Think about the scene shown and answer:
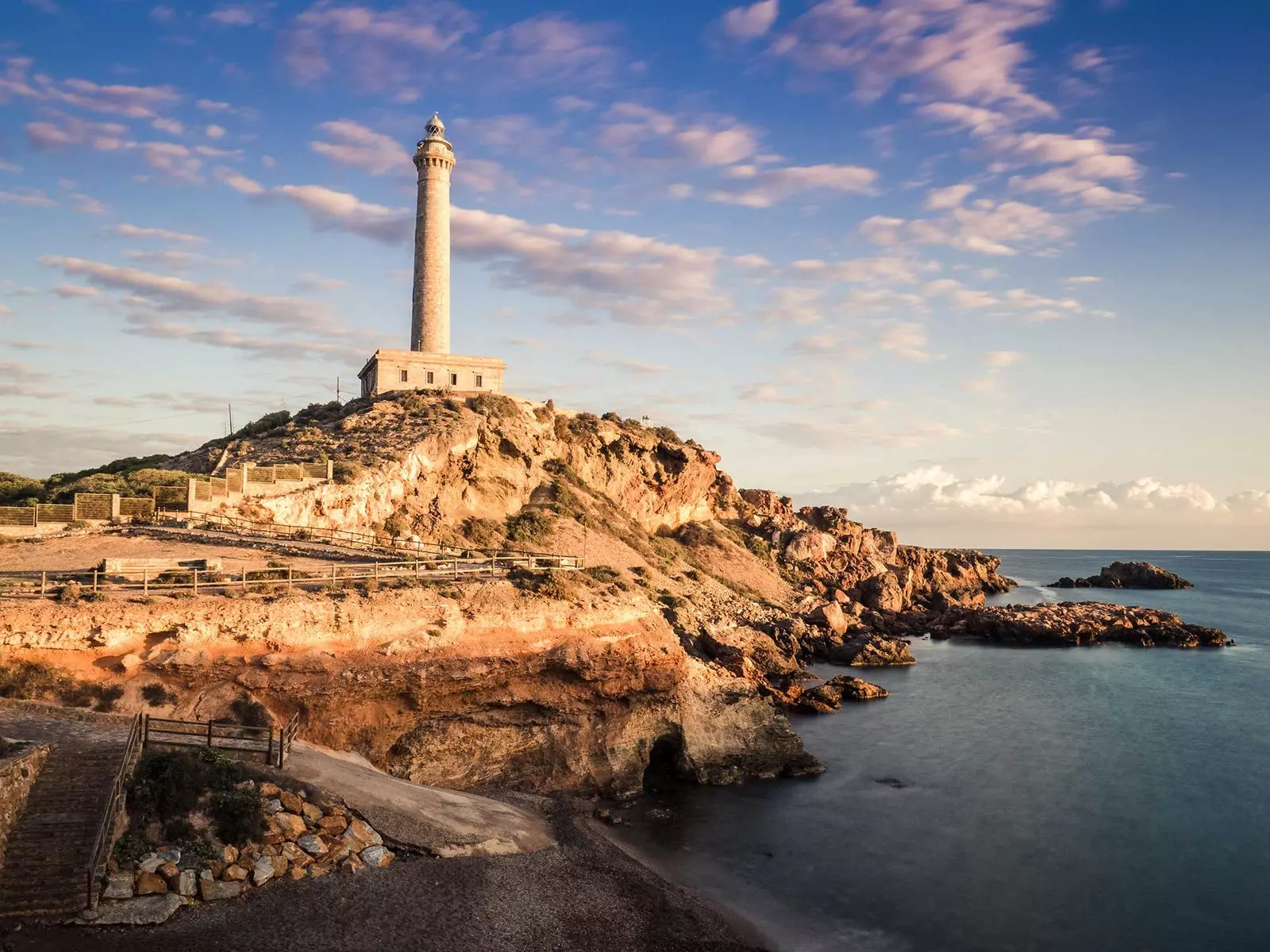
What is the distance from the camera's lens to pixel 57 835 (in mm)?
16062

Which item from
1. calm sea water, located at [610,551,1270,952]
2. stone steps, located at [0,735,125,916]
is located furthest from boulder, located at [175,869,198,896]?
calm sea water, located at [610,551,1270,952]

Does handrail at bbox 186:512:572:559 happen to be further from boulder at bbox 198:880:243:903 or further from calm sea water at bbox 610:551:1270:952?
boulder at bbox 198:880:243:903

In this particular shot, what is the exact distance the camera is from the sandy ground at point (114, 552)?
3109 centimetres

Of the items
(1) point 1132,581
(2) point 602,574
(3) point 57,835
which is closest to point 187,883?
(3) point 57,835

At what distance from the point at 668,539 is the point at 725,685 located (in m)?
41.6

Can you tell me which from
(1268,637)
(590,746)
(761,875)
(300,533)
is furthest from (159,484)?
(1268,637)

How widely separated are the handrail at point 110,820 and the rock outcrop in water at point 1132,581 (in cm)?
14403

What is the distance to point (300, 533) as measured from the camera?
41.1 meters

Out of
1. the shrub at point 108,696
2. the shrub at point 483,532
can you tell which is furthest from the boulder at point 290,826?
the shrub at point 483,532

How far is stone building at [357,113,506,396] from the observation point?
6575 cm

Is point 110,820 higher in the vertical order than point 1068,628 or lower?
higher

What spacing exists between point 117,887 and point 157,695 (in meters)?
8.32

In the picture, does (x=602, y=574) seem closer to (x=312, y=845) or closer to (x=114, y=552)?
(x=114, y=552)

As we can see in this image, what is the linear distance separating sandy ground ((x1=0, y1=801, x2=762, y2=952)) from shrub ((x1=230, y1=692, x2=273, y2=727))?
21.9ft
